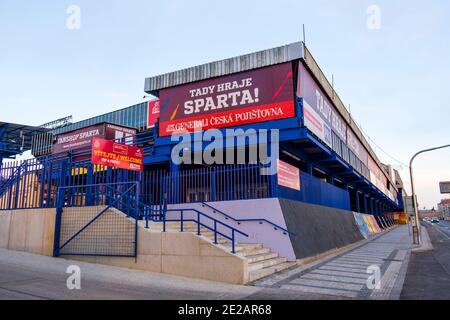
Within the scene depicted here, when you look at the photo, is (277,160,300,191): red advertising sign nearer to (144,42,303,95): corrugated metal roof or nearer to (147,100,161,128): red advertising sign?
(144,42,303,95): corrugated metal roof

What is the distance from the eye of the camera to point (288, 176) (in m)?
12.9

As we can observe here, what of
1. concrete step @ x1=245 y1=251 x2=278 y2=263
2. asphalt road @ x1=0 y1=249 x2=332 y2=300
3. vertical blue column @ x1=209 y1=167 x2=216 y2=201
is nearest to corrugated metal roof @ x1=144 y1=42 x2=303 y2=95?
vertical blue column @ x1=209 y1=167 x2=216 y2=201

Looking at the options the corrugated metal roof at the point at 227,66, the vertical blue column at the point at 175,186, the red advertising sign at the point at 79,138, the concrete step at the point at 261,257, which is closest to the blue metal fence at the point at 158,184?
the vertical blue column at the point at 175,186

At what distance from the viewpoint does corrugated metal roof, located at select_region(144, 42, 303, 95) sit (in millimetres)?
15602

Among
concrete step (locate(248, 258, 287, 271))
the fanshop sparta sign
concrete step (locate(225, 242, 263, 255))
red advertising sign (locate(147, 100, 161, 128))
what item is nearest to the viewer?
concrete step (locate(248, 258, 287, 271))

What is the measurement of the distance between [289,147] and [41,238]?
11849 millimetres

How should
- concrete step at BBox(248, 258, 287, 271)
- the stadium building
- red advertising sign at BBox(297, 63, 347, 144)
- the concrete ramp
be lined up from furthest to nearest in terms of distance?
red advertising sign at BBox(297, 63, 347, 144)
the concrete ramp
the stadium building
concrete step at BBox(248, 258, 287, 271)

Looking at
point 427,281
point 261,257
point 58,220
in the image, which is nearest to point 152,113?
point 58,220

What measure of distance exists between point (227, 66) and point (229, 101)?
77.7 inches

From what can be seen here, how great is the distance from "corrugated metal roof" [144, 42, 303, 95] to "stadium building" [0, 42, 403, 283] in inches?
2.3

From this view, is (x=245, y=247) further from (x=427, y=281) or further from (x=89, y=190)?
(x=89, y=190)

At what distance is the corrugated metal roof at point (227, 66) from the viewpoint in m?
15.6

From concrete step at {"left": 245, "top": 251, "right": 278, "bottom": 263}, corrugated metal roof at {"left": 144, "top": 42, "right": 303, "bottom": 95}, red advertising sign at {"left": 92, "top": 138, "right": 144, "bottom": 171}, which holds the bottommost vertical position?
concrete step at {"left": 245, "top": 251, "right": 278, "bottom": 263}
